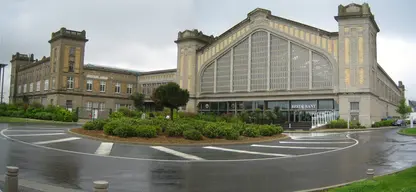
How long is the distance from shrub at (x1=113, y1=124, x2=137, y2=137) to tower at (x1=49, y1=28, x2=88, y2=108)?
48.7 meters

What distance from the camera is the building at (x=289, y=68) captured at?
153 feet

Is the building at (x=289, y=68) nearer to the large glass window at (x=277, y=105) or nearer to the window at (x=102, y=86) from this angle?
the large glass window at (x=277, y=105)

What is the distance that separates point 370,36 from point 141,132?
1503 inches

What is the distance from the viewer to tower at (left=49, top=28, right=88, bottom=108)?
212 ft

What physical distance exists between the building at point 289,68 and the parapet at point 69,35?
58.5 feet

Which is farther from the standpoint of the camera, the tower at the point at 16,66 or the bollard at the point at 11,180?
the tower at the point at 16,66

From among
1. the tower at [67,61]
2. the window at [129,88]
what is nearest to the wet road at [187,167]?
the tower at [67,61]

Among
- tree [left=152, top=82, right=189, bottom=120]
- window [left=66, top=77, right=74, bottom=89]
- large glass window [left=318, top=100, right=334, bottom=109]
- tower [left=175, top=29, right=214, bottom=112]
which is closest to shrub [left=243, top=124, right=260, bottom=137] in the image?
tree [left=152, top=82, right=189, bottom=120]

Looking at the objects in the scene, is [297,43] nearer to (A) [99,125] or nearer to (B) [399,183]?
(A) [99,125]

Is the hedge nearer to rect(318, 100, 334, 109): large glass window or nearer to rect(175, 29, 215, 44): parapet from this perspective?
rect(318, 100, 334, 109): large glass window

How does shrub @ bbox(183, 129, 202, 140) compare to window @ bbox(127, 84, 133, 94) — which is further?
window @ bbox(127, 84, 133, 94)

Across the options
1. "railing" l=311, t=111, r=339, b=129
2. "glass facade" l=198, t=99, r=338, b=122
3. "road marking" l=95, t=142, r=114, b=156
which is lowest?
"road marking" l=95, t=142, r=114, b=156

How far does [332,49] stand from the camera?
48688mm

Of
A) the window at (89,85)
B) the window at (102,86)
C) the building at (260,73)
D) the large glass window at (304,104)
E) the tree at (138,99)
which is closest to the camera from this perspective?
the building at (260,73)
